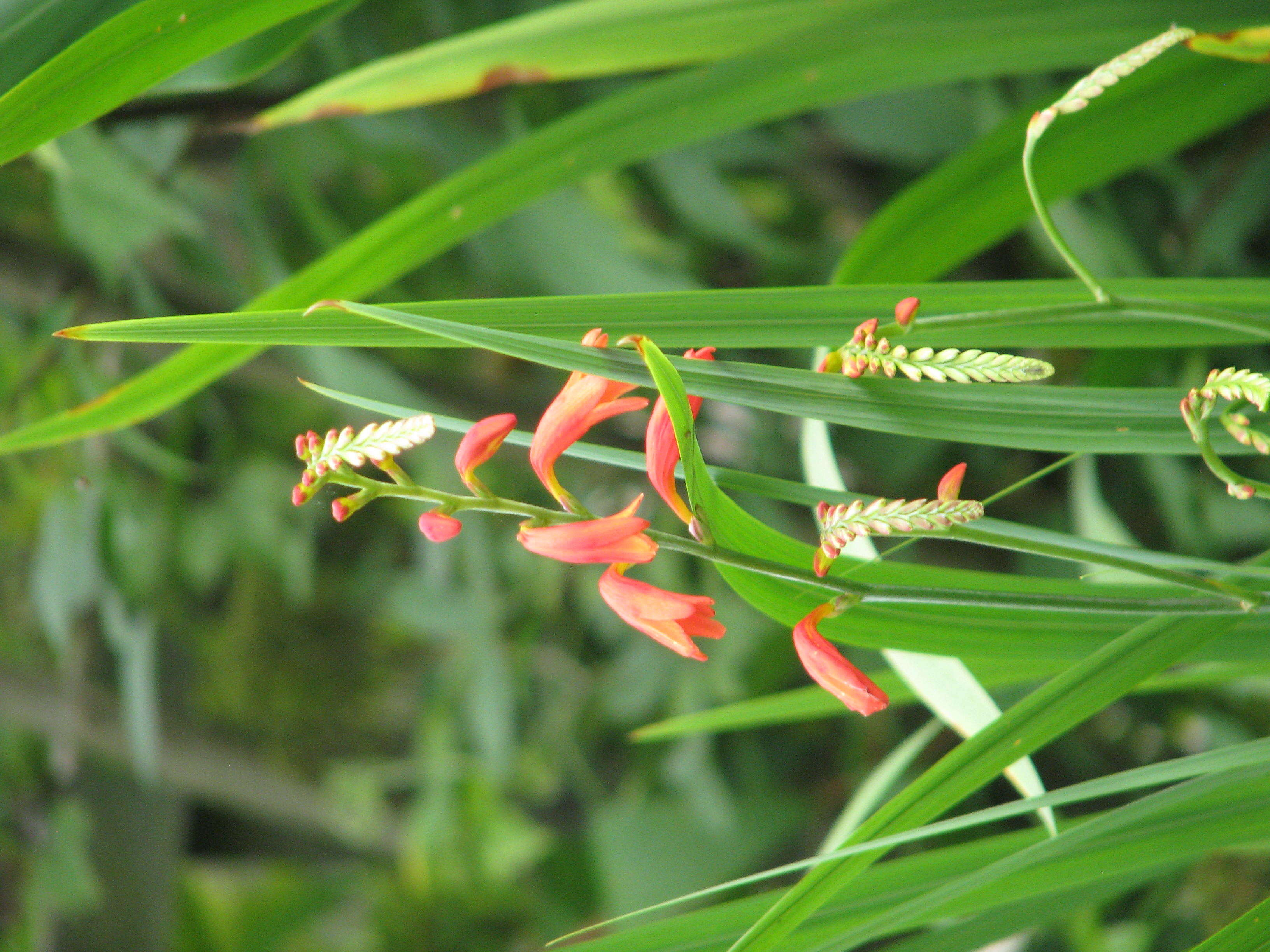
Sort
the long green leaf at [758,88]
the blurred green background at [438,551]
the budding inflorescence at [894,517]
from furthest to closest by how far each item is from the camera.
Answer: the blurred green background at [438,551], the long green leaf at [758,88], the budding inflorescence at [894,517]

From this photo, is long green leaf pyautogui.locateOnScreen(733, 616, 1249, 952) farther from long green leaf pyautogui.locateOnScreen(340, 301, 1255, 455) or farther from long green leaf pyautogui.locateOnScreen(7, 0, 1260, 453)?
long green leaf pyautogui.locateOnScreen(7, 0, 1260, 453)

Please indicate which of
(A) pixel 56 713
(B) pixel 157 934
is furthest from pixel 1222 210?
(B) pixel 157 934

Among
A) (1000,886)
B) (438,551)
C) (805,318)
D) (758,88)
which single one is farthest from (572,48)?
(438,551)

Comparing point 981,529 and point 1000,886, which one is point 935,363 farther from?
point 1000,886

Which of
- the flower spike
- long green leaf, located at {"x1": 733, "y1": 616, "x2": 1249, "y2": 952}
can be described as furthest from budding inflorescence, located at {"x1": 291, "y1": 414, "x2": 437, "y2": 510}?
long green leaf, located at {"x1": 733, "y1": 616, "x2": 1249, "y2": 952}

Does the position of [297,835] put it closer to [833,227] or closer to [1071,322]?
[833,227]

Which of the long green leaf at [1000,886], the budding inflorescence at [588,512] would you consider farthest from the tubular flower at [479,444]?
the long green leaf at [1000,886]

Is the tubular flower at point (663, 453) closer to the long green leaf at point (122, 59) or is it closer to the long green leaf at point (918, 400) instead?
the long green leaf at point (918, 400)
